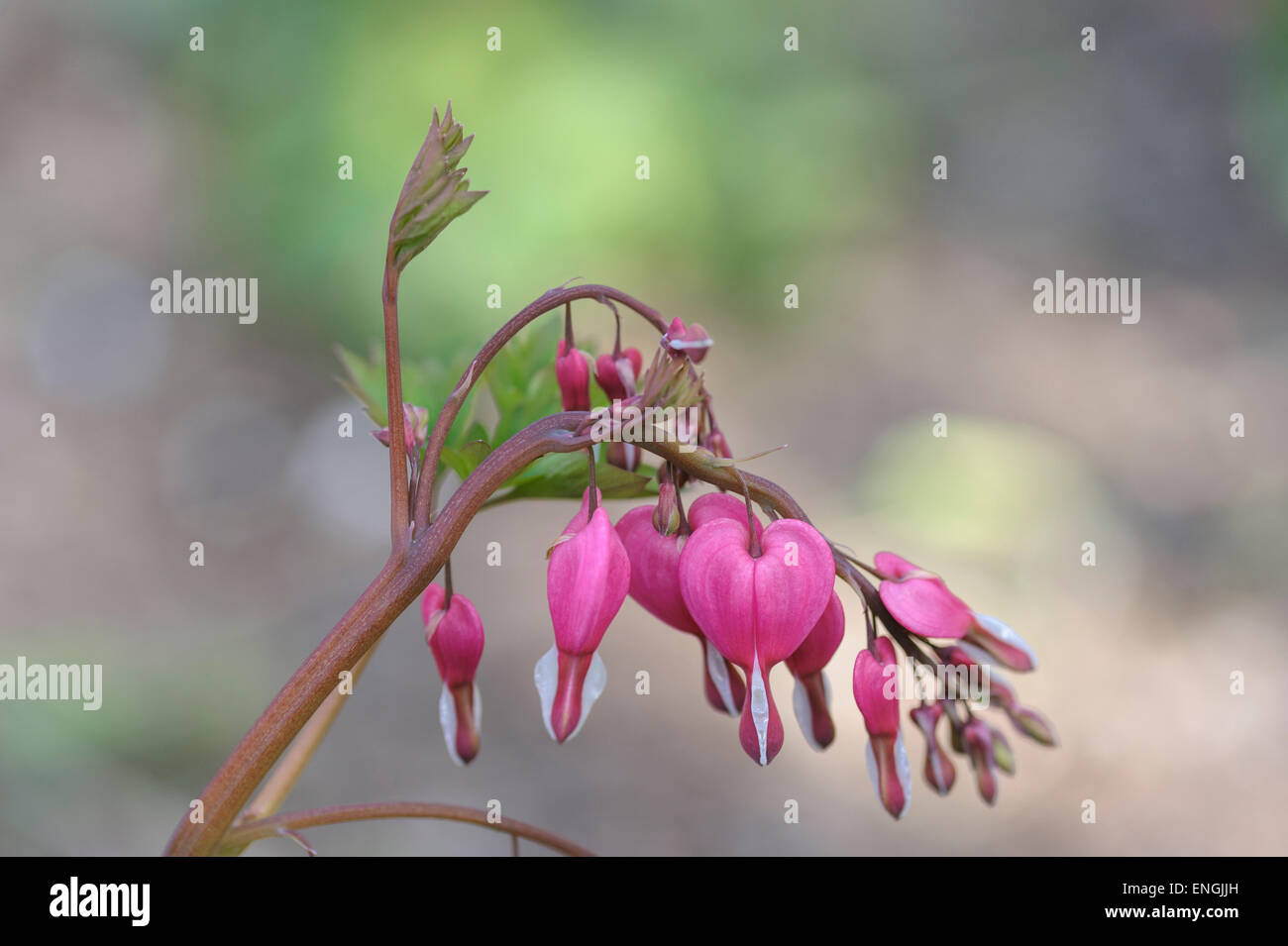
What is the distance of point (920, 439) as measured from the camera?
399cm

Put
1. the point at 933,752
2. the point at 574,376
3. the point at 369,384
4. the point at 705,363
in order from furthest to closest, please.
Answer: the point at 705,363 → the point at 369,384 → the point at 574,376 → the point at 933,752

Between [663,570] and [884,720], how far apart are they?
0.58ft

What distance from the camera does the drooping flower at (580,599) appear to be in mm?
662

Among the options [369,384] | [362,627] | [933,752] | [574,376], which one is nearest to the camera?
[362,627]

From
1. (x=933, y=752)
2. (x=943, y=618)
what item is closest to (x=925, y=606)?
(x=943, y=618)

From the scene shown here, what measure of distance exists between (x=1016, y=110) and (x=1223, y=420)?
2.16m

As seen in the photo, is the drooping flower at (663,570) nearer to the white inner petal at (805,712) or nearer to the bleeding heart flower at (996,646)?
the white inner petal at (805,712)

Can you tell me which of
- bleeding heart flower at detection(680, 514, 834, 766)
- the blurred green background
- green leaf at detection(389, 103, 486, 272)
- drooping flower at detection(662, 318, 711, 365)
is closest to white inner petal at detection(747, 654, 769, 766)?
bleeding heart flower at detection(680, 514, 834, 766)

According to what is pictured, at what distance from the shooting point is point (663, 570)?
0.73 metres

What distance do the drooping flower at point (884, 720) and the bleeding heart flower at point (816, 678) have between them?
0.03 meters

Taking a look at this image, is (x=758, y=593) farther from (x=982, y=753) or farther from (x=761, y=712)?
(x=982, y=753)

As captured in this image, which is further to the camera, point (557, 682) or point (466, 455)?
point (466, 455)

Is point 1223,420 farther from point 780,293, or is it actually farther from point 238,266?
point 238,266

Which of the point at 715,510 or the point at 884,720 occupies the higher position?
the point at 715,510
